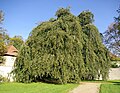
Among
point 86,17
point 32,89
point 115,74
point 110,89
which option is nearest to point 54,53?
point 32,89

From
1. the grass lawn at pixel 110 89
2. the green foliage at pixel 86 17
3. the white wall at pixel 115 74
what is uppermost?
the green foliage at pixel 86 17

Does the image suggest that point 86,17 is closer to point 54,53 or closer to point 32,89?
point 54,53

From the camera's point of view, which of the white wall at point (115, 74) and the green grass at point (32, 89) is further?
the white wall at point (115, 74)

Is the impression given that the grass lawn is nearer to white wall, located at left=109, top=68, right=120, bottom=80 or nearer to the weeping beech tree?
the weeping beech tree

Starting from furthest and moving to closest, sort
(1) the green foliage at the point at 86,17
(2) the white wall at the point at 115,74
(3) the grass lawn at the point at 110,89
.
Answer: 1. (2) the white wall at the point at 115,74
2. (1) the green foliage at the point at 86,17
3. (3) the grass lawn at the point at 110,89

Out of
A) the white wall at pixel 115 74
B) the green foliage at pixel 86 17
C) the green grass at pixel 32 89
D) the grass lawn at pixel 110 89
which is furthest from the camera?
the white wall at pixel 115 74

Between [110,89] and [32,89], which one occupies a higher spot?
[32,89]

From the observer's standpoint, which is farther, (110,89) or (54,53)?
(54,53)

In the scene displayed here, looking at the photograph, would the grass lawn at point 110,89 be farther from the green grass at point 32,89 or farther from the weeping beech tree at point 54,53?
the weeping beech tree at point 54,53

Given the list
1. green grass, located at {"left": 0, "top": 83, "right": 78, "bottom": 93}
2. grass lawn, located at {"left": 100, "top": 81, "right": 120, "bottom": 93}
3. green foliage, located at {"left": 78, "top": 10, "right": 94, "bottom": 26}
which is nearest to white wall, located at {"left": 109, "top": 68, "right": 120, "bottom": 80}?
green foliage, located at {"left": 78, "top": 10, "right": 94, "bottom": 26}

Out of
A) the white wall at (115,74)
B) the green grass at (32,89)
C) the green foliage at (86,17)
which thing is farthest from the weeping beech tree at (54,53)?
the white wall at (115,74)

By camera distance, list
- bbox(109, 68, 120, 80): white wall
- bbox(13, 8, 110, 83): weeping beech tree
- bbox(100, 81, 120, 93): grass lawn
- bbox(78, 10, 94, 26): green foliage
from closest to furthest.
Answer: bbox(100, 81, 120, 93): grass lawn
bbox(13, 8, 110, 83): weeping beech tree
bbox(78, 10, 94, 26): green foliage
bbox(109, 68, 120, 80): white wall

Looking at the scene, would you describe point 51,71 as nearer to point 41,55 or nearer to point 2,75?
point 41,55

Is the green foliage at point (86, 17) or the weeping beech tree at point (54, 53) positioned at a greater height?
the green foliage at point (86, 17)
